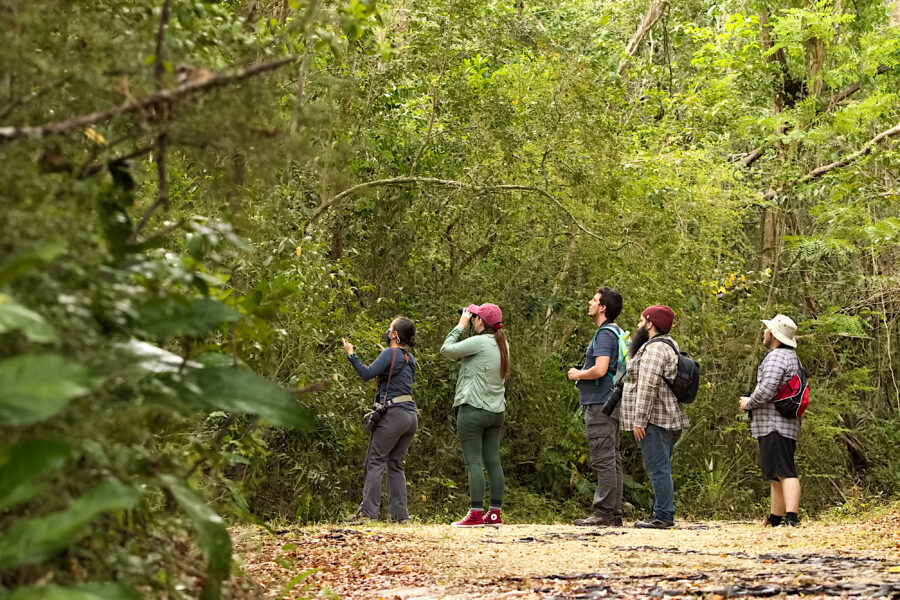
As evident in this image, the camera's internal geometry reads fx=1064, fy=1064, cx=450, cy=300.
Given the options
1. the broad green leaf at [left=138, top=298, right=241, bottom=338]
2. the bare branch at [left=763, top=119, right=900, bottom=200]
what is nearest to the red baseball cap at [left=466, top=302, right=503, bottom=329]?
the bare branch at [left=763, top=119, right=900, bottom=200]

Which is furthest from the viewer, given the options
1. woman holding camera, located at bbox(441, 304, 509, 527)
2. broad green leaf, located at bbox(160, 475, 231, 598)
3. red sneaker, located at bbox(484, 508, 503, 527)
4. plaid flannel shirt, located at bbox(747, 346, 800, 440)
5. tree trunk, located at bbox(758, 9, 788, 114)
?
tree trunk, located at bbox(758, 9, 788, 114)

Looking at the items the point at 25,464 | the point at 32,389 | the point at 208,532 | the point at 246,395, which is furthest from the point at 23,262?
the point at 208,532

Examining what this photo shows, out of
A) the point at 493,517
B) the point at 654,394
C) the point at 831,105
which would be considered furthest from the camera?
the point at 831,105

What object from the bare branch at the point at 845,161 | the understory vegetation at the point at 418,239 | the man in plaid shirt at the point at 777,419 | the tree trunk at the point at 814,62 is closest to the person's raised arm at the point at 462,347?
the understory vegetation at the point at 418,239

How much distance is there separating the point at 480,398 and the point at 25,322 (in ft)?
27.4

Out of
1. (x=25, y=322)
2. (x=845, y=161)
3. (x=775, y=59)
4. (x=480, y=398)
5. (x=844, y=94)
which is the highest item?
(x=775, y=59)

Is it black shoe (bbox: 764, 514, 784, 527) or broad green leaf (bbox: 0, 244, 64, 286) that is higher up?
broad green leaf (bbox: 0, 244, 64, 286)

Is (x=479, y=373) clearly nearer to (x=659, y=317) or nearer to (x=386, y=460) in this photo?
(x=386, y=460)

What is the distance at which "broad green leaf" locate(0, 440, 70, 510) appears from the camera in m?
1.96

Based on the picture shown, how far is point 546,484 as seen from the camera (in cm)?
1499

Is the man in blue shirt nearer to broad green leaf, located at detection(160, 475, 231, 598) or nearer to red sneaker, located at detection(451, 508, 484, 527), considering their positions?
red sneaker, located at detection(451, 508, 484, 527)

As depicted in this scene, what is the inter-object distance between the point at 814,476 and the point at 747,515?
1.87 meters

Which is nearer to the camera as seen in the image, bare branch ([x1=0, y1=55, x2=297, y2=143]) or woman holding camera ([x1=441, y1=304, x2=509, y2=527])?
bare branch ([x1=0, y1=55, x2=297, y2=143])

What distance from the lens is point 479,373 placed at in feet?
33.4
